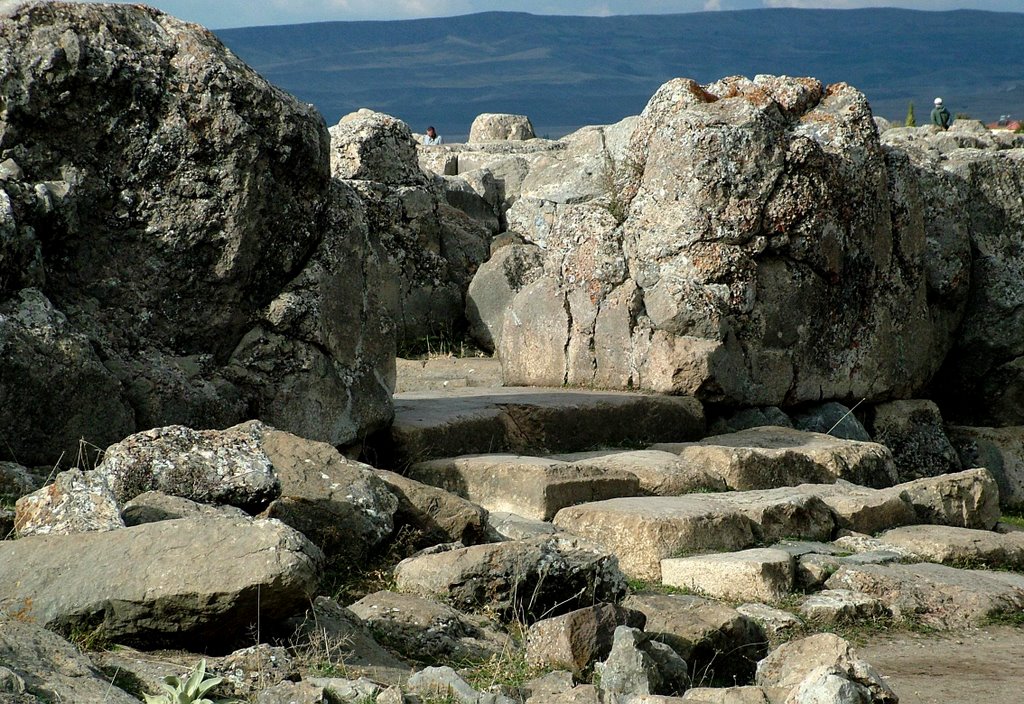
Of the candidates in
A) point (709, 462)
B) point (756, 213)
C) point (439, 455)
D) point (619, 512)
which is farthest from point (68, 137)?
point (756, 213)

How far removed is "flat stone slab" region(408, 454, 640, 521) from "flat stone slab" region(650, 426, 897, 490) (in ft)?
2.73

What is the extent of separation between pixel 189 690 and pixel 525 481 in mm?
4645

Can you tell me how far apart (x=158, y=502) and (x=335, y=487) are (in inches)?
45.4

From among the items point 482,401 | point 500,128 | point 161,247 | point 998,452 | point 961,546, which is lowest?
point 998,452

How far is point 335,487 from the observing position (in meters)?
7.33

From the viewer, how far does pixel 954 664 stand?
22.2ft

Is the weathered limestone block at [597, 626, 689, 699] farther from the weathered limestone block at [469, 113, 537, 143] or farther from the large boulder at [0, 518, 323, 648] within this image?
the weathered limestone block at [469, 113, 537, 143]

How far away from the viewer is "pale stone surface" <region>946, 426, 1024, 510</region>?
42.8ft

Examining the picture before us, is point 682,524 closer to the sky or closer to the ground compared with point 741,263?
closer to the ground

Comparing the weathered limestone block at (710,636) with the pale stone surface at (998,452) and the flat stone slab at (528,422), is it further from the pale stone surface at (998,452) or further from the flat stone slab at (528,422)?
the pale stone surface at (998,452)

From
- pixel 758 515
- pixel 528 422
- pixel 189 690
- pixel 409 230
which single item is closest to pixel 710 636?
pixel 758 515

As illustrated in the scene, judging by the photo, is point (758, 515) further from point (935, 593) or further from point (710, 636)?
point (710, 636)

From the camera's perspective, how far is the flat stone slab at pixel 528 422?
9.74 metres

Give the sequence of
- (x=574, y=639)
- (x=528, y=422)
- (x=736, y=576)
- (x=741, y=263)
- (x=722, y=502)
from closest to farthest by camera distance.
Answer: (x=574, y=639)
(x=736, y=576)
(x=722, y=502)
(x=528, y=422)
(x=741, y=263)
